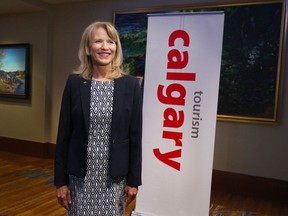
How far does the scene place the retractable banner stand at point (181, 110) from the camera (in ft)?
7.17

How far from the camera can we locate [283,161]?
331 centimetres

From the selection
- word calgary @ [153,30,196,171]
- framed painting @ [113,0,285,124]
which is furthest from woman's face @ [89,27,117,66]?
framed painting @ [113,0,285,124]

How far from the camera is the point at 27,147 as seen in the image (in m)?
4.93

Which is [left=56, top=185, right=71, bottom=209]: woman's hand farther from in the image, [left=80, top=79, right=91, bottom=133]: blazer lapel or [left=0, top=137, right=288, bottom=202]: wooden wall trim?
[left=0, top=137, right=288, bottom=202]: wooden wall trim

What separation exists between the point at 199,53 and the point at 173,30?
282 mm

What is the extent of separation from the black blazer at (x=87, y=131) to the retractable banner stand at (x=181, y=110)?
99 centimetres

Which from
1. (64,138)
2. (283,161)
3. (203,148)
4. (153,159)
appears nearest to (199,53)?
(203,148)

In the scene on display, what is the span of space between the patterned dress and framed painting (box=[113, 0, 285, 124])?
8.28 feet

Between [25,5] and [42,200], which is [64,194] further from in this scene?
[25,5]

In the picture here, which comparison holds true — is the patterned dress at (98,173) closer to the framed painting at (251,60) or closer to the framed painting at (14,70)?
the framed painting at (251,60)

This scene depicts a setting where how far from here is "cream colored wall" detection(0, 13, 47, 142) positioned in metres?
4.68

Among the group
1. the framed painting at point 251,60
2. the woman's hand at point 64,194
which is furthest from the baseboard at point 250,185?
the woman's hand at point 64,194

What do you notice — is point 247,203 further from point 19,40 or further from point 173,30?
point 19,40

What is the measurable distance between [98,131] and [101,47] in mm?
358
